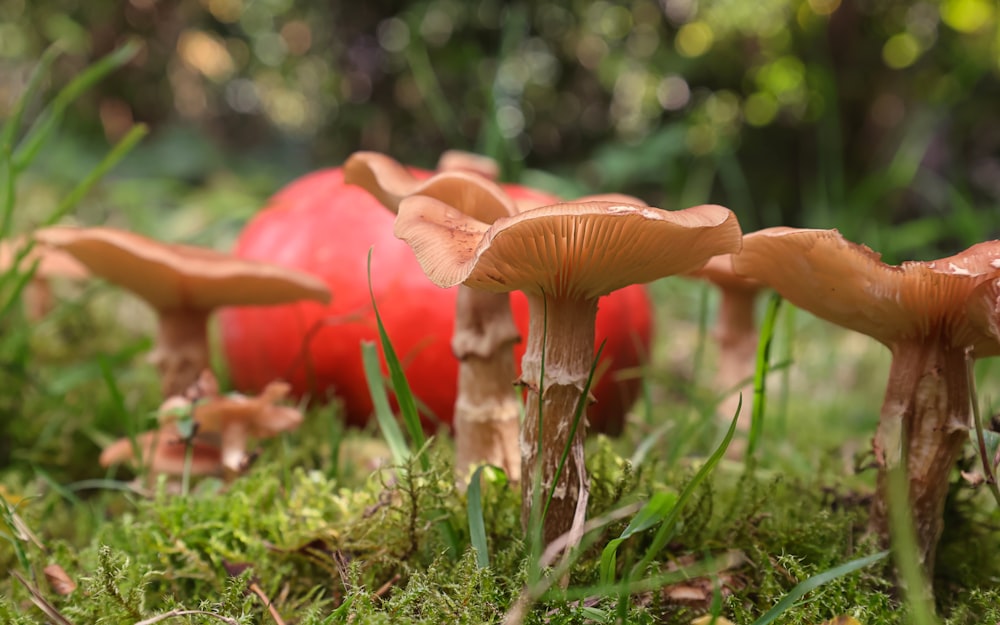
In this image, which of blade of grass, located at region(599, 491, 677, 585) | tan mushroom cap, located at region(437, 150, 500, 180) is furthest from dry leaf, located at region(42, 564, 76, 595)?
tan mushroom cap, located at region(437, 150, 500, 180)

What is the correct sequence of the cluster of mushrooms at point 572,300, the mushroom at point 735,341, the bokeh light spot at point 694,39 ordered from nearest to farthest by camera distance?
the cluster of mushrooms at point 572,300 → the mushroom at point 735,341 → the bokeh light spot at point 694,39

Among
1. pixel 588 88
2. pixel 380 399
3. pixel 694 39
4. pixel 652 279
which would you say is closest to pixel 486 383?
pixel 380 399

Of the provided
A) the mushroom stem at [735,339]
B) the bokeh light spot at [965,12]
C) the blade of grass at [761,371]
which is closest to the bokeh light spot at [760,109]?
the bokeh light spot at [965,12]

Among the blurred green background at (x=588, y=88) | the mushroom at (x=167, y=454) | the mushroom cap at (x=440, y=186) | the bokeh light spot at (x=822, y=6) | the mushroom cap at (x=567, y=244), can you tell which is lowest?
the mushroom at (x=167, y=454)

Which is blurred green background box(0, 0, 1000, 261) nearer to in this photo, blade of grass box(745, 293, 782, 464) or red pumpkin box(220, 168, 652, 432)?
red pumpkin box(220, 168, 652, 432)

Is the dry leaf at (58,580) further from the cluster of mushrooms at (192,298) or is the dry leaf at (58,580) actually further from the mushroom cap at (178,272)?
the mushroom cap at (178,272)
